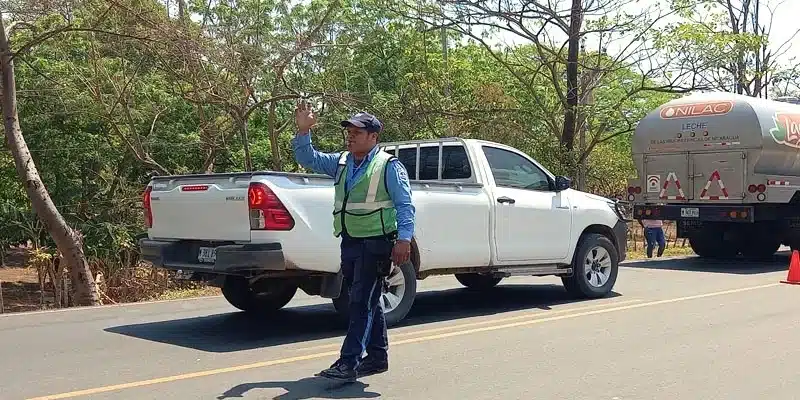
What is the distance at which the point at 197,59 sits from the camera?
15.8 metres

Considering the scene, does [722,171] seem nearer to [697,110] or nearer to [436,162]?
[697,110]

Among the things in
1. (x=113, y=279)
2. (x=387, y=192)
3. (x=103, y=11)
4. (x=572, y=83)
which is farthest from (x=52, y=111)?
(x=387, y=192)

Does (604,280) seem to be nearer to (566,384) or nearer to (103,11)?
(566,384)

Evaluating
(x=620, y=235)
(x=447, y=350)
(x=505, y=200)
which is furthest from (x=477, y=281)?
(x=447, y=350)

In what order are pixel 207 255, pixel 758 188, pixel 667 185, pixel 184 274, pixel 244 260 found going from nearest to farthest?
pixel 244 260
pixel 207 255
pixel 184 274
pixel 758 188
pixel 667 185

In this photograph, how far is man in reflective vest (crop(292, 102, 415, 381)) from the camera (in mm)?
5895

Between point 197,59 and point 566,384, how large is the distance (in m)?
11.3

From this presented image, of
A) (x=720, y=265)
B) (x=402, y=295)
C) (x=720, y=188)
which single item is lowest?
(x=720, y=265)

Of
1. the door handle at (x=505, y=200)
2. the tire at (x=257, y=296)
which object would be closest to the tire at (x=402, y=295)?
the tire at (x=257, y=296)

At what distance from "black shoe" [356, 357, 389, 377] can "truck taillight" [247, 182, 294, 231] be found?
1662 millimetres

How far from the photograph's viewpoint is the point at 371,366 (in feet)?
20.5

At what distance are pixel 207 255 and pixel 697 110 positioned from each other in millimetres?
11306

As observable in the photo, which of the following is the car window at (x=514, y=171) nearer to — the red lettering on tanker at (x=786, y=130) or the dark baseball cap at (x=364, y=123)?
the dark baseball cap at (x=364, y=123)

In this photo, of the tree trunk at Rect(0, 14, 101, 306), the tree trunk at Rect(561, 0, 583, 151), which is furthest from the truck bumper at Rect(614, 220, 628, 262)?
the tree trunk at Rect(561, 0, 583, 151)
